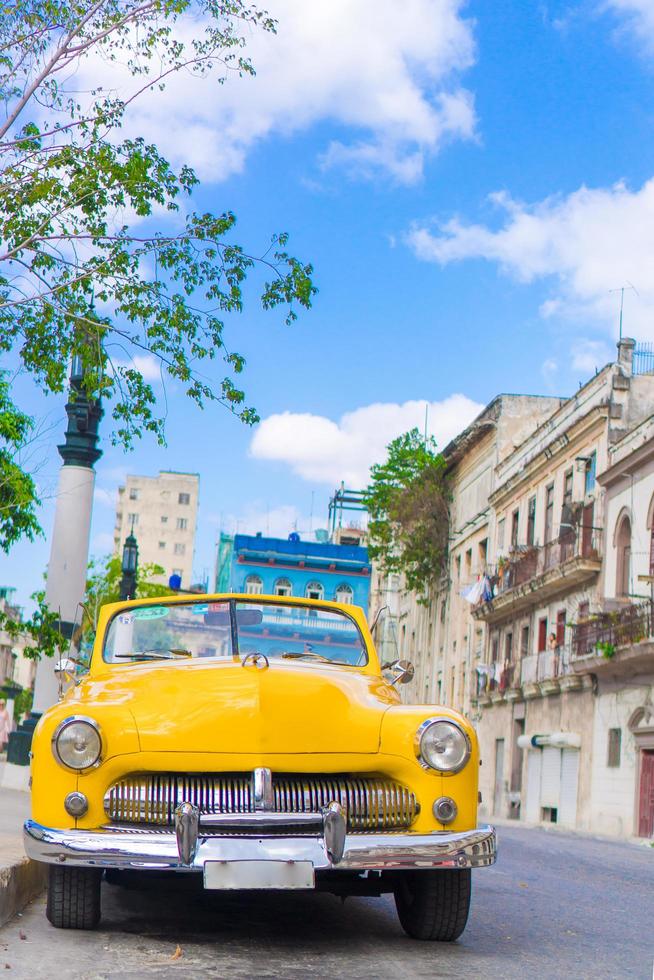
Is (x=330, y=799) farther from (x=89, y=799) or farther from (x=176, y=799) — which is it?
(x=89, y=799)

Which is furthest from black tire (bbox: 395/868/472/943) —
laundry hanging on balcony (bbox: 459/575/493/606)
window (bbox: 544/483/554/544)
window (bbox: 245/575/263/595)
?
window (bbox: 245/575/263/595)

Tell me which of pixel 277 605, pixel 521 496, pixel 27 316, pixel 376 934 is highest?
pixel 521 496

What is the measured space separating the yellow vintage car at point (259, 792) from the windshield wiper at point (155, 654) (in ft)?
3.34

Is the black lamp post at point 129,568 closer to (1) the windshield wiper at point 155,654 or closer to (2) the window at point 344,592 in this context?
(1) the windshield wiper at point 155,654

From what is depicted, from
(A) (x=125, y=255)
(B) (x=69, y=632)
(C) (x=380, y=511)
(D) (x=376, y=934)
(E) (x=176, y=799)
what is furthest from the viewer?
(C) (x=380, y=511)

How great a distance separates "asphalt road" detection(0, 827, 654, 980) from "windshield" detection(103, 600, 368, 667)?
1291mm

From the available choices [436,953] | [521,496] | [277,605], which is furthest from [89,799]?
[521,496]

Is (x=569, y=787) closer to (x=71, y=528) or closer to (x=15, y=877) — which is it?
Result: (x=71, y=528)

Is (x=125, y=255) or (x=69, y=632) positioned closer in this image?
(x=125, y=255)

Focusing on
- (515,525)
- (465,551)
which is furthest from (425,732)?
(465,551)

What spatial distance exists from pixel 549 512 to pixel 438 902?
3334 centimetres

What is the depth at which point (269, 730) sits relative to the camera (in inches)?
225

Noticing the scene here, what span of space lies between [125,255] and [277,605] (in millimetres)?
6144

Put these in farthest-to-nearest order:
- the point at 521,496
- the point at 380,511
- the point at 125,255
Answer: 1. the point at 380,511
2. the point at 521,496
3. the point at 125,255
